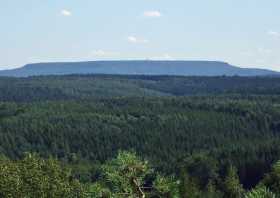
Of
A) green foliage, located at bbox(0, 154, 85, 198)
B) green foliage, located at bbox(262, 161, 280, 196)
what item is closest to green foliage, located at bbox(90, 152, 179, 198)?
green foliage, located at bbox(262, 161, 280, 196)

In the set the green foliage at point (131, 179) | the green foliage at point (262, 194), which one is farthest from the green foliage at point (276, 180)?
the green foliage at point (262, 194)

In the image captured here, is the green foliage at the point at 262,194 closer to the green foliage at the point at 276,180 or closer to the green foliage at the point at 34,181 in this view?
the green foliage at the point at 276,180

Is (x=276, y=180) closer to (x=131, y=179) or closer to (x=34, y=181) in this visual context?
(x=34, y=181)

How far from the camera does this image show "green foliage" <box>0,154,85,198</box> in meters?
34.3

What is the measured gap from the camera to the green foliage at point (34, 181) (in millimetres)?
34281

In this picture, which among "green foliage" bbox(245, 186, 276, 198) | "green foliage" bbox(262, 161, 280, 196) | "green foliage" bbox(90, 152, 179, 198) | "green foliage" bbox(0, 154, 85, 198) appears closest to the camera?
"green foliage" bbox(245, 186, 276, 198)

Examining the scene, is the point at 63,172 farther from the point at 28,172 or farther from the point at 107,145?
the point at 107,145

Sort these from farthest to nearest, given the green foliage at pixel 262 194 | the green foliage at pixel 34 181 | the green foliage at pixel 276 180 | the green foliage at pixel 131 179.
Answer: the green foliage at pixel 34 181
the green foliage at pixel 276 180
the green foliage at pixel 131 179
the green foliage at pixel 262 194

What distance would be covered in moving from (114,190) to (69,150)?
167m

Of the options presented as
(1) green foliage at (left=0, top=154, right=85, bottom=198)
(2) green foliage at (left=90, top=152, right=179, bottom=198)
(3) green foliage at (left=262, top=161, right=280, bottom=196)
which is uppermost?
(2) green foliage at (left=90, top=152, right=179, bottom=198)

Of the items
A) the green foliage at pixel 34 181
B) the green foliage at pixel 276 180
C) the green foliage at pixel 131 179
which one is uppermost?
the green foliage at pixel 131 179

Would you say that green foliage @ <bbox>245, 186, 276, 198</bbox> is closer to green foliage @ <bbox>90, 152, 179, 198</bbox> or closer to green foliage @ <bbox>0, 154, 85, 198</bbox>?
green foliage @ <bbox>90, 152, 179, 198</bbox>

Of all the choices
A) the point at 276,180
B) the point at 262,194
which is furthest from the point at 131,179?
the point at 276,180

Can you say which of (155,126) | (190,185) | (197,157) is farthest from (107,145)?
(190,185)
